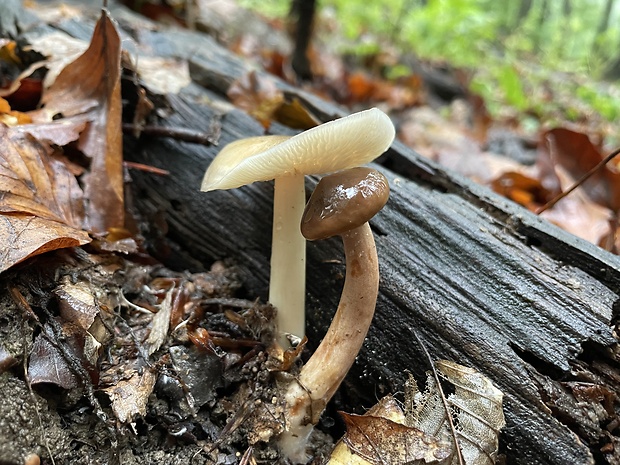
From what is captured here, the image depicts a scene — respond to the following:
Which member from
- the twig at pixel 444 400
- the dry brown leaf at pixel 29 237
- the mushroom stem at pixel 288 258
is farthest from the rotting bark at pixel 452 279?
the dry brown leaf at pixel 29 237

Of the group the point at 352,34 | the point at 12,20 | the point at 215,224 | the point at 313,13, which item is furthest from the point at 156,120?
the point at 352,34

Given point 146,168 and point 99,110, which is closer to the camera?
point 99,110

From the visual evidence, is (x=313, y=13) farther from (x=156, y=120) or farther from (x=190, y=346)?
(x=190, y=346)

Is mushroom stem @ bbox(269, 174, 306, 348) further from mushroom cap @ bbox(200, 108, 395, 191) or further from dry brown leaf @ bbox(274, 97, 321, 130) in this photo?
dry brown leaf @ bbox(274, 97, 321, 130)

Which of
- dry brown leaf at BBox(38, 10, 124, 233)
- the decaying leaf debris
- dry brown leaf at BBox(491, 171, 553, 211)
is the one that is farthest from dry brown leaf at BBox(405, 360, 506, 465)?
dry brown leaf at BBox(491, 171, 553, 211)

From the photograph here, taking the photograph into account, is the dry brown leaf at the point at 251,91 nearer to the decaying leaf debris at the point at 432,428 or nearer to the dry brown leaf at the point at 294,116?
the dry brown leaf at the point at 294,116

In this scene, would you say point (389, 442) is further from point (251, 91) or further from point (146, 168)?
point (251, 91)

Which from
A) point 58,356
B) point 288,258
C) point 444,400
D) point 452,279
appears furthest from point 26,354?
point 452,279
